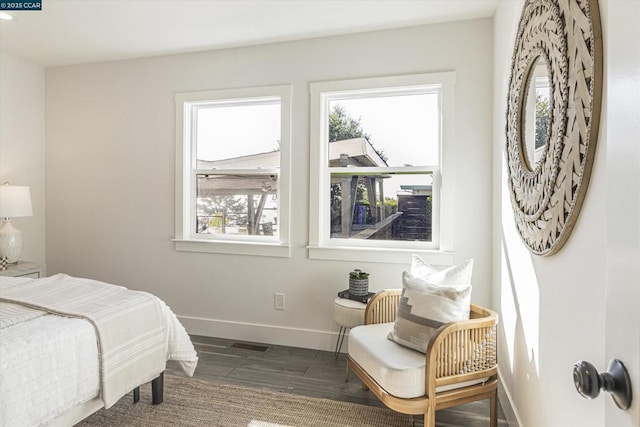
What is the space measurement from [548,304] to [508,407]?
3.44 feet

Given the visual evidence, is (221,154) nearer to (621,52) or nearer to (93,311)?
(93,311)

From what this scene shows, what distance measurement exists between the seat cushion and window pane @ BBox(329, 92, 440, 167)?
1.46 meters

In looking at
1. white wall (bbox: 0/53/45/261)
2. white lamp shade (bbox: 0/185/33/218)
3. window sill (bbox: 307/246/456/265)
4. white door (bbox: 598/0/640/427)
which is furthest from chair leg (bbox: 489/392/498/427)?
white wall (bbox: 0/53/45/261)

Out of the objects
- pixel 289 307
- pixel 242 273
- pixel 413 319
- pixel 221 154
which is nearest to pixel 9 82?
pixel 221 154

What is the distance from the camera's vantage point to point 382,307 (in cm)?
262

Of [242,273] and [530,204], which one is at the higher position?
[530,204]

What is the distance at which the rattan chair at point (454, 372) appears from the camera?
6.37ft

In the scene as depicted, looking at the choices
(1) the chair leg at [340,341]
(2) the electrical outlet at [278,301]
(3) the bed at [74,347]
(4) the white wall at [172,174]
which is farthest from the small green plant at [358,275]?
(3) the bed at [74,347]

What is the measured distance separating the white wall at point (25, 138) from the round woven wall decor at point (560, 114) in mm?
4291

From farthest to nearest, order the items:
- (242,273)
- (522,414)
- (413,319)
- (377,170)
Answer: (242,273) < (377,170) < (413,319) < (522,414)

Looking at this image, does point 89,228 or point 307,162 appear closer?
point 307,162

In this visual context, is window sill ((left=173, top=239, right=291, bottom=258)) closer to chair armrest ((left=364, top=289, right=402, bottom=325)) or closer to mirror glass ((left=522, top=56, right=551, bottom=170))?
chair armrest ((left=364, top=289, right=402, bottom=325))

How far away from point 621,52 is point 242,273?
10.4 ft

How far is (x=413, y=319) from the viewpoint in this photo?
7.08 ft
